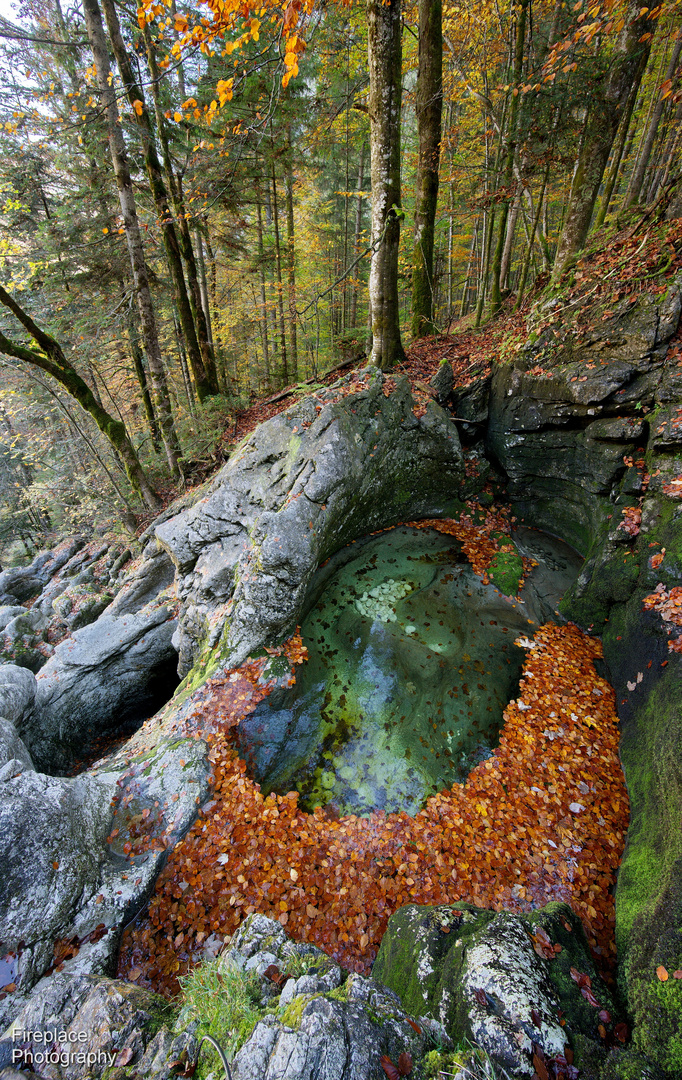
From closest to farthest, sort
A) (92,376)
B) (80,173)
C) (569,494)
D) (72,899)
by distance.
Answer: (72,899) < (569,494) < (80,173) < (92,376)

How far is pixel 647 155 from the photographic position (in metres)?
9.95

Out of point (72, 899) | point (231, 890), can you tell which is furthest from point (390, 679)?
point (72, 899)

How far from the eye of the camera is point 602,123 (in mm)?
7141

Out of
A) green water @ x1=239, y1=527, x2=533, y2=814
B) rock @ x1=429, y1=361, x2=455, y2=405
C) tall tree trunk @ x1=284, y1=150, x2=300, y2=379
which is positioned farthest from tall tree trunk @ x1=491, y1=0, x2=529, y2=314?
green water @ x1=239, y1=527, x2=533, y2=814

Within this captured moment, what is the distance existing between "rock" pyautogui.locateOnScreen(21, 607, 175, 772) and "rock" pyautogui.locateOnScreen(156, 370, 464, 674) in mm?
1080

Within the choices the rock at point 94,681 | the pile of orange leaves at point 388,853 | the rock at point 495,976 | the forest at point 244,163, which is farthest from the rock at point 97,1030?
the forest at point 244,163

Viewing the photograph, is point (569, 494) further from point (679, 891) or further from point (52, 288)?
point (52, 288)

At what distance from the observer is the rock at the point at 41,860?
3340 millimetres

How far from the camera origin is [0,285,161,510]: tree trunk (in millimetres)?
8053

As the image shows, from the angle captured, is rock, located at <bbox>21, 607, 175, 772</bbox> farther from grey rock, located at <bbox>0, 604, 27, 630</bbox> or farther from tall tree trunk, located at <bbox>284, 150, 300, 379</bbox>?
tall tree trunk, located at <bbox>284, 150, 300, 379</bbox>

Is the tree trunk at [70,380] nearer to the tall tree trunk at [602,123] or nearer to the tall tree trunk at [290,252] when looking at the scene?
the tall tree trunk at [290,252]

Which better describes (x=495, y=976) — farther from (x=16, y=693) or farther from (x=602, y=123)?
(x=602, y=123)

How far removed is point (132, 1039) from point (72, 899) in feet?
5.18

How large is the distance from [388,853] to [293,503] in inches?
185
